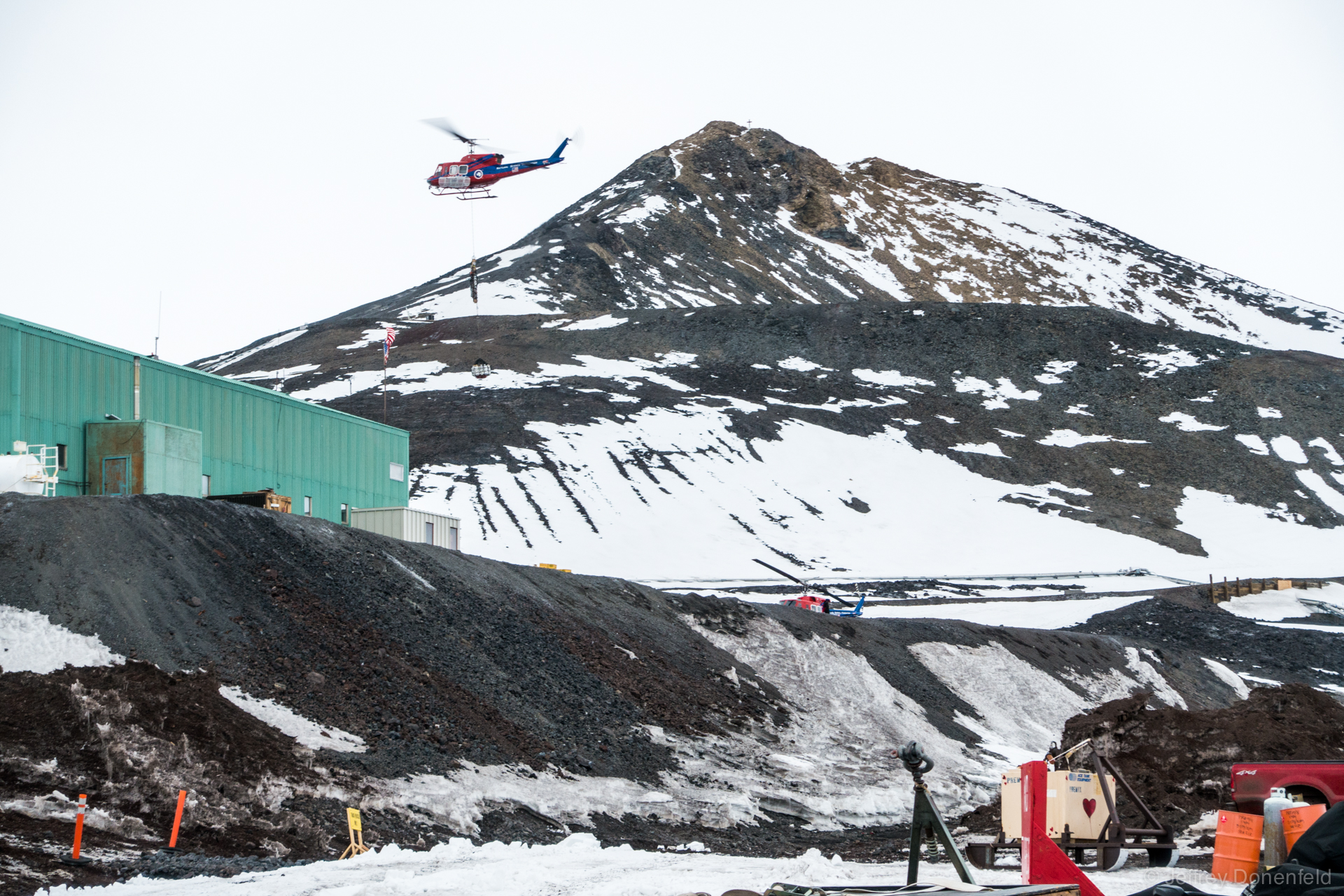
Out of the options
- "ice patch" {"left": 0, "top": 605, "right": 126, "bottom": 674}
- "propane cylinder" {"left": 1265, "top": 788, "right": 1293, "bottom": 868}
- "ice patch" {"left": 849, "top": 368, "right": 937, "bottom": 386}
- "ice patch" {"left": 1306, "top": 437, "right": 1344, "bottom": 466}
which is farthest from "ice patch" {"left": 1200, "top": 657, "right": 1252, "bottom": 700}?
"ice patch" {"left": 849, "top": 368, "right": 937, "bottom": 386}

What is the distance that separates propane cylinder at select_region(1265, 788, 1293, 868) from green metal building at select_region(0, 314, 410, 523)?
73.9 ft

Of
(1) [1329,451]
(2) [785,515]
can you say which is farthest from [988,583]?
(1) [1329,451]

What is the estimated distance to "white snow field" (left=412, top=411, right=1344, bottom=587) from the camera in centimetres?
5553

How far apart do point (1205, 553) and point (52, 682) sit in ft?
199

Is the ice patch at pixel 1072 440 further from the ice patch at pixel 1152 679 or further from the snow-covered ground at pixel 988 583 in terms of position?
the ice patch at pixel 1152 679

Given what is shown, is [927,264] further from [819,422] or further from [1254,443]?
[819,422]

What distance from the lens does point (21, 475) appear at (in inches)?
930

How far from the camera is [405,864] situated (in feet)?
43.2

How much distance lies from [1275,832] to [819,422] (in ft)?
214

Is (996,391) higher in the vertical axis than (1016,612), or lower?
higher

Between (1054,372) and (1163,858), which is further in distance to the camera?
(1054,372)

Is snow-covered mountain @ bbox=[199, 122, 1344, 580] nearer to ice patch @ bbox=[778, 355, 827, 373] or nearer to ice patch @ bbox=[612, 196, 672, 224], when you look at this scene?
ice patch @ bbox=[778, 355, 827, 373]

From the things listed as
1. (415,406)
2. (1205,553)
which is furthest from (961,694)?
(415,406)

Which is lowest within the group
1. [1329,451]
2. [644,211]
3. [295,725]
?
[295,725]
